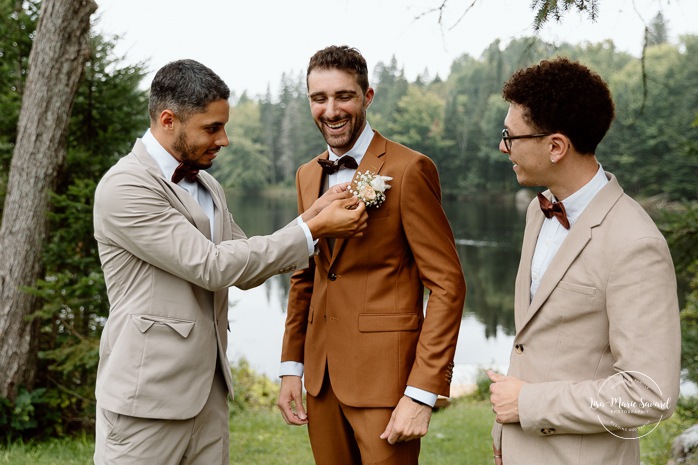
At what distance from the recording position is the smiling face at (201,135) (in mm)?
2557

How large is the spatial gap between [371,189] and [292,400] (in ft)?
3.61

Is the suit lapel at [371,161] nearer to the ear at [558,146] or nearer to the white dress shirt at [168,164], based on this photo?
the white dress shirt at [168,164]

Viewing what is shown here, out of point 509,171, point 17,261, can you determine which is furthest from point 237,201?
point 17,261

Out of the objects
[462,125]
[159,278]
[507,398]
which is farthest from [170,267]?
[462,125]

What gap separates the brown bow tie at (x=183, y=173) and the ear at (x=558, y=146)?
4.60 feet

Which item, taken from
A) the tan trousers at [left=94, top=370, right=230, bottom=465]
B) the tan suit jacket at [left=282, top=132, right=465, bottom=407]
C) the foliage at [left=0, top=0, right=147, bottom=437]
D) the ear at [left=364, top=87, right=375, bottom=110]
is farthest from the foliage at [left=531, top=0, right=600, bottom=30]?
the foliage at [left=0, top=0, right=147, bottom=437]

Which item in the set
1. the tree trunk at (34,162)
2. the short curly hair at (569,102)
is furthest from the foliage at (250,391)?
the short curly hair at (569,102)

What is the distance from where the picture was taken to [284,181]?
46469mm

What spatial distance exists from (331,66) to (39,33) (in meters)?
3.62

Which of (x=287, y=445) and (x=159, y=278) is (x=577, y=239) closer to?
(x=159, y=278)

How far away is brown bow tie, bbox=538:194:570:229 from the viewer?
6.84 feet

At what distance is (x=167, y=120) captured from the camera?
2561mm

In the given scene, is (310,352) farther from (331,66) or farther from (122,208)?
(331,66)

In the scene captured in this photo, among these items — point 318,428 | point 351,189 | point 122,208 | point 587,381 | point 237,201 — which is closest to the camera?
point 587,381
